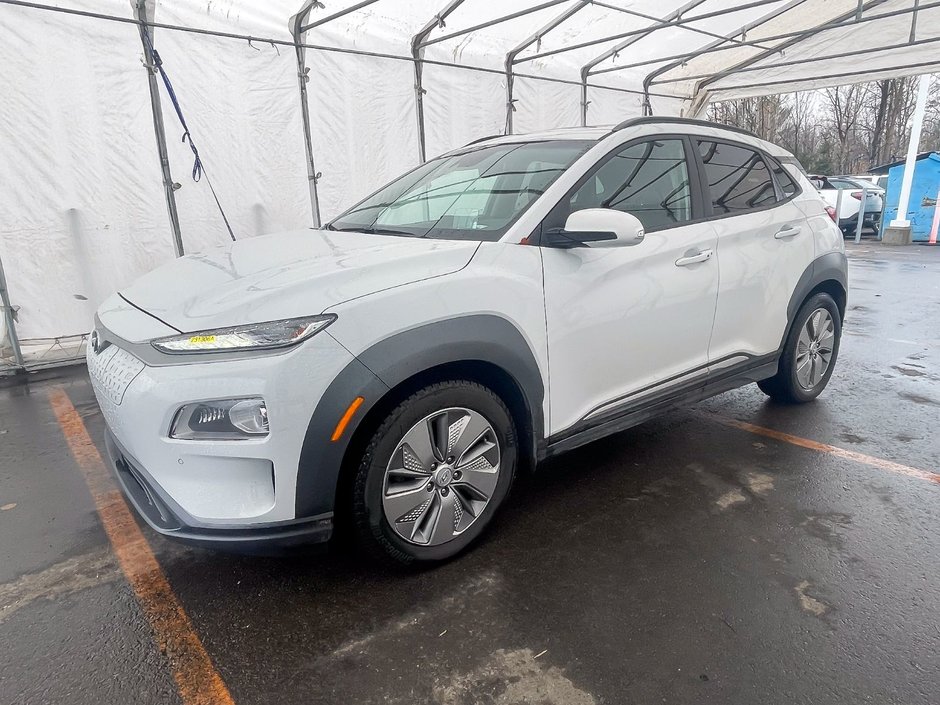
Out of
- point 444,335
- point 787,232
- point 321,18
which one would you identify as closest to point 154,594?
point 444,335

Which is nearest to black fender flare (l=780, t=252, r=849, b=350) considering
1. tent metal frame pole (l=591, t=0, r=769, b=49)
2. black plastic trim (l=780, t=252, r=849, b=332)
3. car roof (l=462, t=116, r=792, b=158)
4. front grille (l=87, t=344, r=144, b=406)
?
black plastic trim (l=780, t=252, r=849, b=332)

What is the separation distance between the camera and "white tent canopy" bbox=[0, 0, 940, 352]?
536 centimetres

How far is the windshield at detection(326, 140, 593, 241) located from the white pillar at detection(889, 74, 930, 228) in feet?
44.7

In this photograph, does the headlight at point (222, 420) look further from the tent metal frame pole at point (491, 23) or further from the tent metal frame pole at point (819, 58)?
the tent metal frame pole at point (819, 58)

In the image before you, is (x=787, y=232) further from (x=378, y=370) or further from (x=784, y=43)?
(x=784, y=43)

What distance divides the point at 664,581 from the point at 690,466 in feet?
3.55

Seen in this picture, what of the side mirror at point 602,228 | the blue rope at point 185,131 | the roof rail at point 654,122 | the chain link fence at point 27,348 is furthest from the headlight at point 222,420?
the blue rope at point 185,131

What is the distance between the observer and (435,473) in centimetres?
231

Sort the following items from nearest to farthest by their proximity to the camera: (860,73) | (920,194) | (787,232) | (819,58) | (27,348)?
1. (787,232)
2. (27,348)
3. (819,58)
4. (860,73)
5. (920,194)

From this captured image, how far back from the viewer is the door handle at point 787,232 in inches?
139

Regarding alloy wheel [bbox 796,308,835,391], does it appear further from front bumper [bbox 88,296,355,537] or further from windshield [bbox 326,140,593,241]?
front bumper [bbox 88,296,355,537]

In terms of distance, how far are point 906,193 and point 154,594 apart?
16.4 meters

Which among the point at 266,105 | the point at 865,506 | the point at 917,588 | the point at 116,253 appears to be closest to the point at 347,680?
the point at 917,588

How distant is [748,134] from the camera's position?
3.76 m
